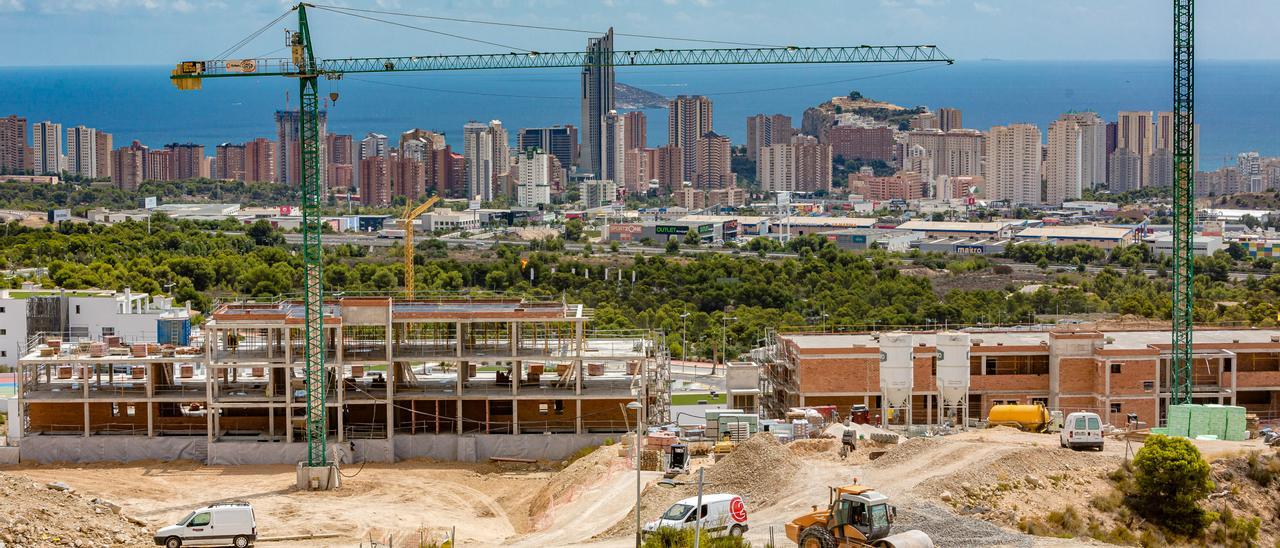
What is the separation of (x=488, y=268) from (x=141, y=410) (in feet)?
139

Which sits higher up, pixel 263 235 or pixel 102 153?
pixel 102 153

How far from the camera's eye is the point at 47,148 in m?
168

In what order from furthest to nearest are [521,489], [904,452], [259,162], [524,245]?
[259,162]
[524,245]
[521,489]
[904,452]

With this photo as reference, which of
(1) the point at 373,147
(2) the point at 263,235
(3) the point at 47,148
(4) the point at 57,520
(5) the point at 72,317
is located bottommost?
(4) the point at 57,520

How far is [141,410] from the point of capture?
112 feet

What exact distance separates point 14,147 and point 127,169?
20.6 meters

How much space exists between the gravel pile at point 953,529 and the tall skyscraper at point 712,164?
15464cm

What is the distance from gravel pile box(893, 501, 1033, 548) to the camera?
66.9 feet

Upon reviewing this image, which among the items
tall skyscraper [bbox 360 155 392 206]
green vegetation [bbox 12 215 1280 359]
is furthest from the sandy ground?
tall skyscraper [bbox 360 155 392 206]

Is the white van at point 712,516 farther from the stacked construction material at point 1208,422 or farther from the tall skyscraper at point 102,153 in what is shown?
the tall skyscraper at point 102,153

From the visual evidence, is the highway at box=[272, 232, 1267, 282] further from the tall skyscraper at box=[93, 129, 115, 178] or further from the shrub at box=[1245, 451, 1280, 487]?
the shrub at box=[1245, 451, 1280, 487]

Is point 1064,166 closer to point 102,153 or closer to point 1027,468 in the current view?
point 102,153

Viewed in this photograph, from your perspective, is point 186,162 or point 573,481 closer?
point 573,481

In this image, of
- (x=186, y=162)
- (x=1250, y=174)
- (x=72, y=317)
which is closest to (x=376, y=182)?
(x=186, y=162)
